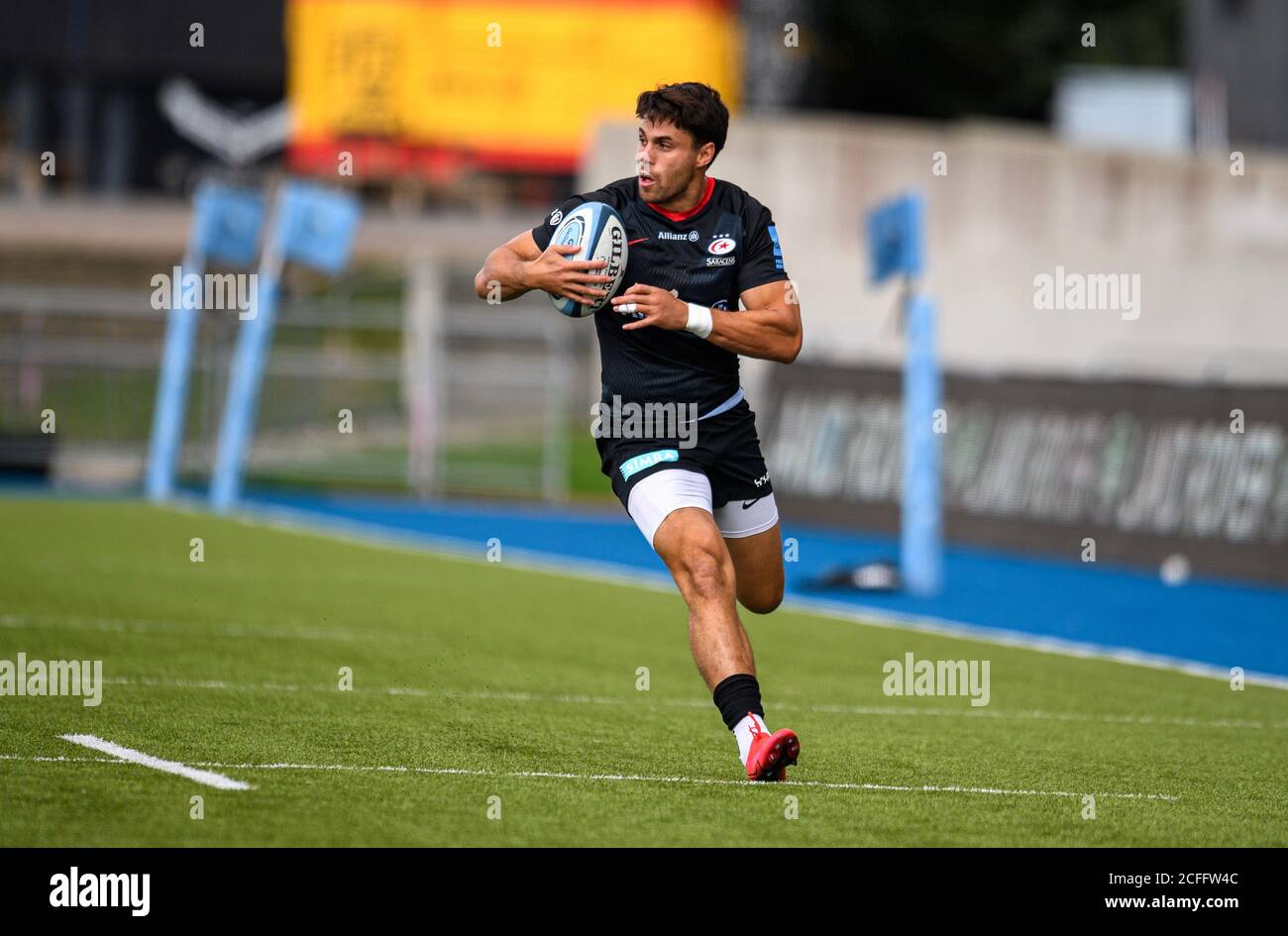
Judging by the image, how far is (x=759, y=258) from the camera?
8.19 meters

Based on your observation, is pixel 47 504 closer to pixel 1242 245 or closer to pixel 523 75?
pixel 1242 245

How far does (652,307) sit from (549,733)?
2217mm

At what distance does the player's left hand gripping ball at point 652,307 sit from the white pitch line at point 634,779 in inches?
68.7

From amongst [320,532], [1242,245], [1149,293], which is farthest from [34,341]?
[1242,245]

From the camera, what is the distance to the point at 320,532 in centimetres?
2169

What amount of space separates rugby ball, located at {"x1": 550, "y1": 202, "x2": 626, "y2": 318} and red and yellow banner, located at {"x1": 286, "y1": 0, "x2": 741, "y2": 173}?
39.9 m

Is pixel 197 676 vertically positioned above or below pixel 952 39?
below

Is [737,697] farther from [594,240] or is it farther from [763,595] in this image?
[594,240]

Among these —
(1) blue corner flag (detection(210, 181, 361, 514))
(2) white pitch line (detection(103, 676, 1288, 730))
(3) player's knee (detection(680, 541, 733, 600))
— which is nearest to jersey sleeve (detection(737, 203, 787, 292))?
(3) player's knee (detection(680, 541, 733, 600))

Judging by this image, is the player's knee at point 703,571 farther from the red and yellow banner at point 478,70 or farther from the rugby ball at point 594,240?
the red and yellow banner at point 478,70

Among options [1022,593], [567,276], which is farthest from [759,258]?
[1022,593]

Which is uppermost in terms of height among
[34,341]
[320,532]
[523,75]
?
[523,75]

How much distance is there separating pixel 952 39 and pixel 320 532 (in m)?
37.4

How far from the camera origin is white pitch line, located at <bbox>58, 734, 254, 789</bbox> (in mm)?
7176
